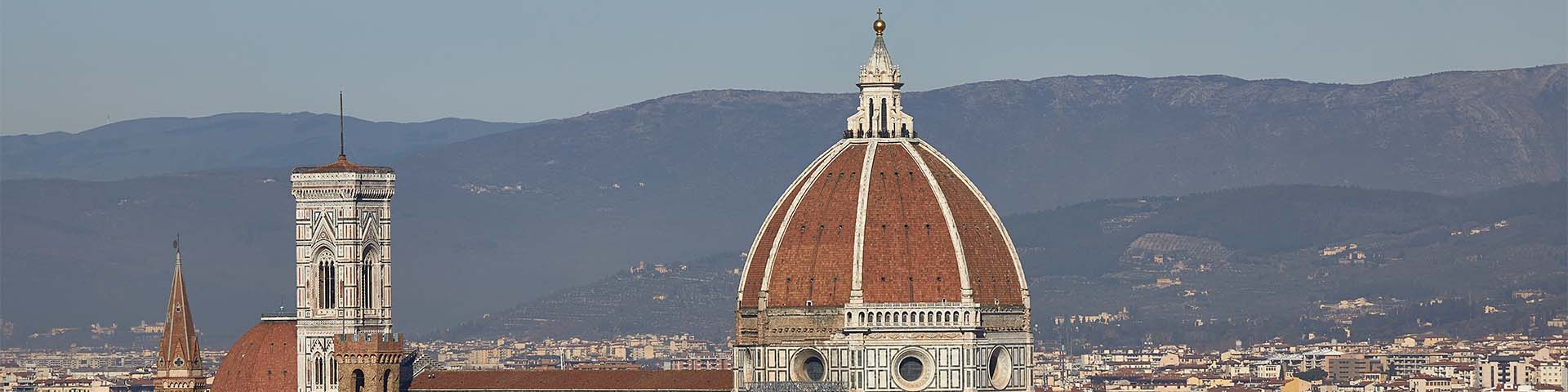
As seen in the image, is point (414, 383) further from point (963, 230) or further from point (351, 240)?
point (963, 230)

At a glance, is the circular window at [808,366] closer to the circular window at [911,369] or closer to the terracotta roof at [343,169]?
the circular window at [911,369]

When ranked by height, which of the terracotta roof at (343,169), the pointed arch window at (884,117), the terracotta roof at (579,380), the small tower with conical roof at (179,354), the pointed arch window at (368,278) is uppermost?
the pointed arch window at (884,117)

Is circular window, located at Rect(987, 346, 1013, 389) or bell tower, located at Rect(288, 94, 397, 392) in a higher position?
bell tower, located at Rect(288, 94, 397, 392)

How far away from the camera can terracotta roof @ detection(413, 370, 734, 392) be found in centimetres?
11050

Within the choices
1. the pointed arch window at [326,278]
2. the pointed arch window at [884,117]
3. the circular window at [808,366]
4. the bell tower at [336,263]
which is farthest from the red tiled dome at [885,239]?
the pointed arch window at [326,278]

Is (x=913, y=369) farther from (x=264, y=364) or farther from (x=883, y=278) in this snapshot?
(x=264, y=364)

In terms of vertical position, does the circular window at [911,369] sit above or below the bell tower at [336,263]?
below

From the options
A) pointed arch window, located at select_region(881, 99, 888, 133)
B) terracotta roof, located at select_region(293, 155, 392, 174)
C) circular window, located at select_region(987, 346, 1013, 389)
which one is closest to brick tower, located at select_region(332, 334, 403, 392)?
terracotta roof, located at select_region(293, 155, 392, 174)

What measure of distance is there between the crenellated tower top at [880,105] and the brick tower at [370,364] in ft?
50.6

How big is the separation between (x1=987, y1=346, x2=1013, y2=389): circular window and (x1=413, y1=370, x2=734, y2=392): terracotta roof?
8424 millimetres

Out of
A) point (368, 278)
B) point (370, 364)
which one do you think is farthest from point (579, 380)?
point (368, 278)

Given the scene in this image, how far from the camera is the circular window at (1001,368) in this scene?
10750cm

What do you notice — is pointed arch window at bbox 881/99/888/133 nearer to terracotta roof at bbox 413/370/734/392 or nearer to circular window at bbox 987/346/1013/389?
circular window at bbox 987/346/1013/389

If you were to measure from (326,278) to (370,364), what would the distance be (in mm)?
11513
